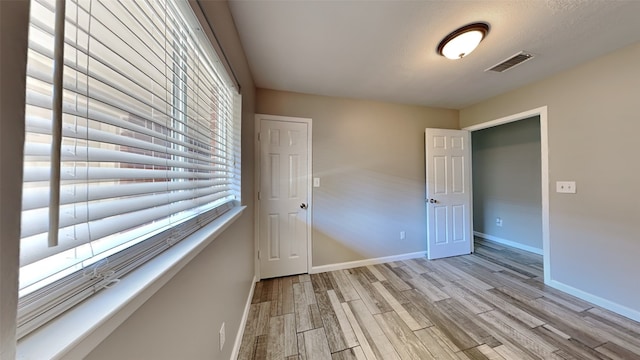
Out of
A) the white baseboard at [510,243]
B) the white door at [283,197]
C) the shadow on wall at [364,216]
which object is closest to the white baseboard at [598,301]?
the white baseboard at [510,243]

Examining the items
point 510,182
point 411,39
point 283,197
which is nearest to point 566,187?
point 510,182

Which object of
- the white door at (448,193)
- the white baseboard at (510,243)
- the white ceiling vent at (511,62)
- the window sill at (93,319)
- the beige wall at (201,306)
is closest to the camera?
the window sill at (93,319)

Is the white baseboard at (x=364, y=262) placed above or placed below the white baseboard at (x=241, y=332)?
above

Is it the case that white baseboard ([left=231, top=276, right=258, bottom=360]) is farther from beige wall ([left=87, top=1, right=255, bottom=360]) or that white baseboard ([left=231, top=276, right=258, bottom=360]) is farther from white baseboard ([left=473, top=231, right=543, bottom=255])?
white baseboard ([left=473, top=231, right=543, bottom=255])

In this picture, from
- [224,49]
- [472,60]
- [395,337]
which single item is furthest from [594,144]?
[224,49]

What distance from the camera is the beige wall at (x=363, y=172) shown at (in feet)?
8.91

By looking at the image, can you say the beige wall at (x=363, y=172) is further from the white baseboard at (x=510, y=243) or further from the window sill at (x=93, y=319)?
the window sill at (x=93, y=319)

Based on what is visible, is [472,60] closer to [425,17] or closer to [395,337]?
[425,17]

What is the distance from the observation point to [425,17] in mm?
1458

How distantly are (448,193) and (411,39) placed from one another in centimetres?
231

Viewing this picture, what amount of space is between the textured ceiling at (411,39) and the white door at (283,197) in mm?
583

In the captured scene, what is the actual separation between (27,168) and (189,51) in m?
0.85

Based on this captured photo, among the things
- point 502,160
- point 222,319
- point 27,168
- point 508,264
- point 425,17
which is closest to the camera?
point 27,168

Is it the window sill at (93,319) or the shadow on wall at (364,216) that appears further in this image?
the shadow on wall at (364,216)
